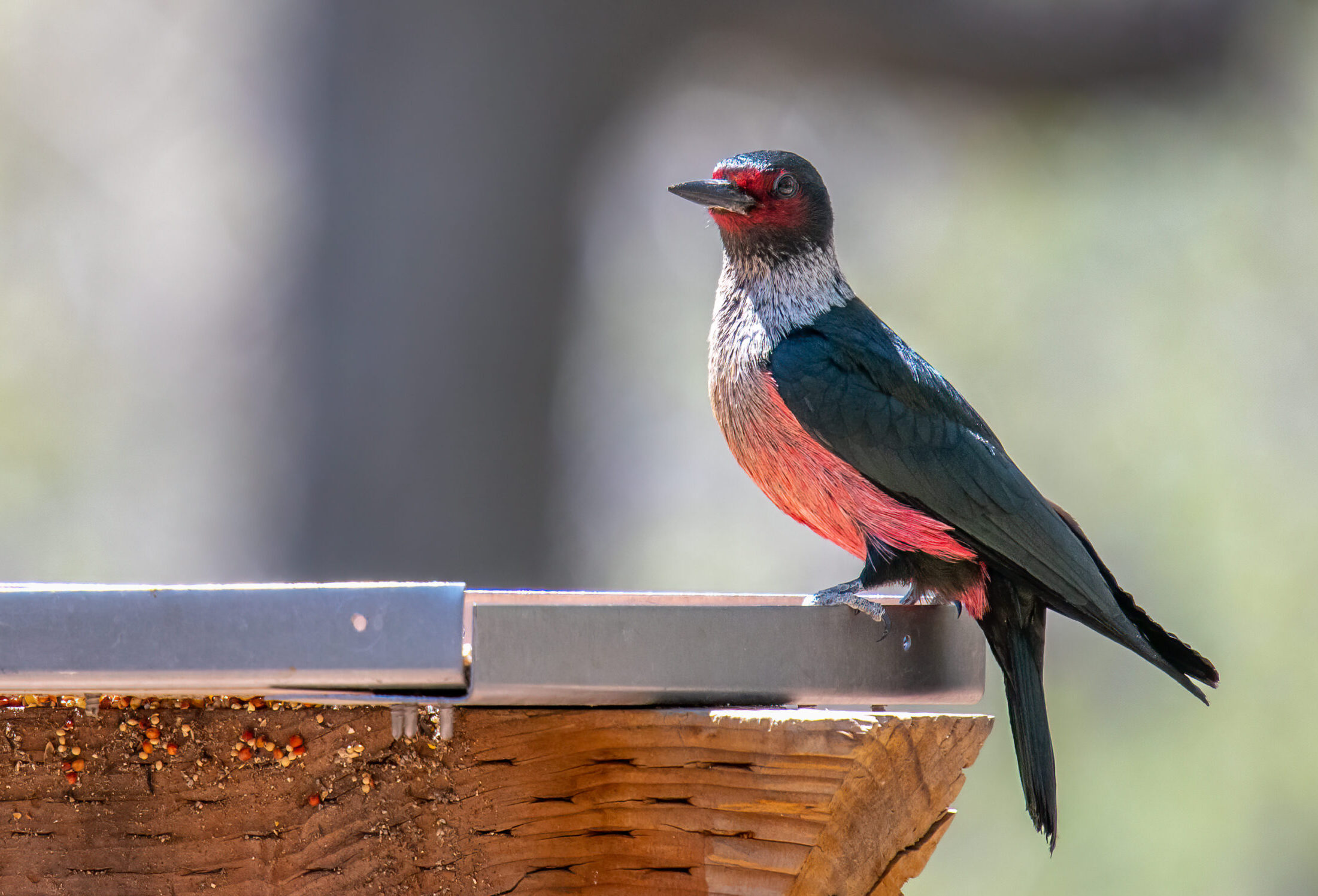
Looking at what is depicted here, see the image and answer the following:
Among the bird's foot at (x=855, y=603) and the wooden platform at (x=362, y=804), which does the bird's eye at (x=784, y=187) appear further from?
the wooden platform at (x=362, y=804)

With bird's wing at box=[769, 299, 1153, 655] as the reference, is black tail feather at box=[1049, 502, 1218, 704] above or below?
below

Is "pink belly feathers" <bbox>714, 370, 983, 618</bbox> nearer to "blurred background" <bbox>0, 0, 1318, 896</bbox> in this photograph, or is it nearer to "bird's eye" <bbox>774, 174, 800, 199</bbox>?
"bird's eye" <bbox>774, 174, 800, 199</bbox>

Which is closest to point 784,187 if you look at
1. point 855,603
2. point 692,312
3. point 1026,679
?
point 1026,679

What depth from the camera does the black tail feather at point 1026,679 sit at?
200 centimetres

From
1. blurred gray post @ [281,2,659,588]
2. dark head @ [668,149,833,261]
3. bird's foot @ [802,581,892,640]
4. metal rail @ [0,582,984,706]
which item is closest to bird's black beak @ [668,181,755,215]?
dark head @ [668,149,833,261]

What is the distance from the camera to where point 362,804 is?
1.46 meters

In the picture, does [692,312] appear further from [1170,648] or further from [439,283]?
[1170,648]

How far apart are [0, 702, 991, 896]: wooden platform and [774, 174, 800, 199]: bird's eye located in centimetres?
135

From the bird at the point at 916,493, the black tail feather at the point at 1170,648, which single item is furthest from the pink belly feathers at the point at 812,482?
the black tail feather at the point at 1170,648

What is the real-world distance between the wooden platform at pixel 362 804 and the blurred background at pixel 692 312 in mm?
2879

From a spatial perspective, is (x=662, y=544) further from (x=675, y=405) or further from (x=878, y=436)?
(x=878, y=436)

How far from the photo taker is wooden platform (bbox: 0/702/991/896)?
144 cm

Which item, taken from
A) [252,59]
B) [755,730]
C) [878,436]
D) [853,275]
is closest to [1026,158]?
[853,275]

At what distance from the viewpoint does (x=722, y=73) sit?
5.46 m
